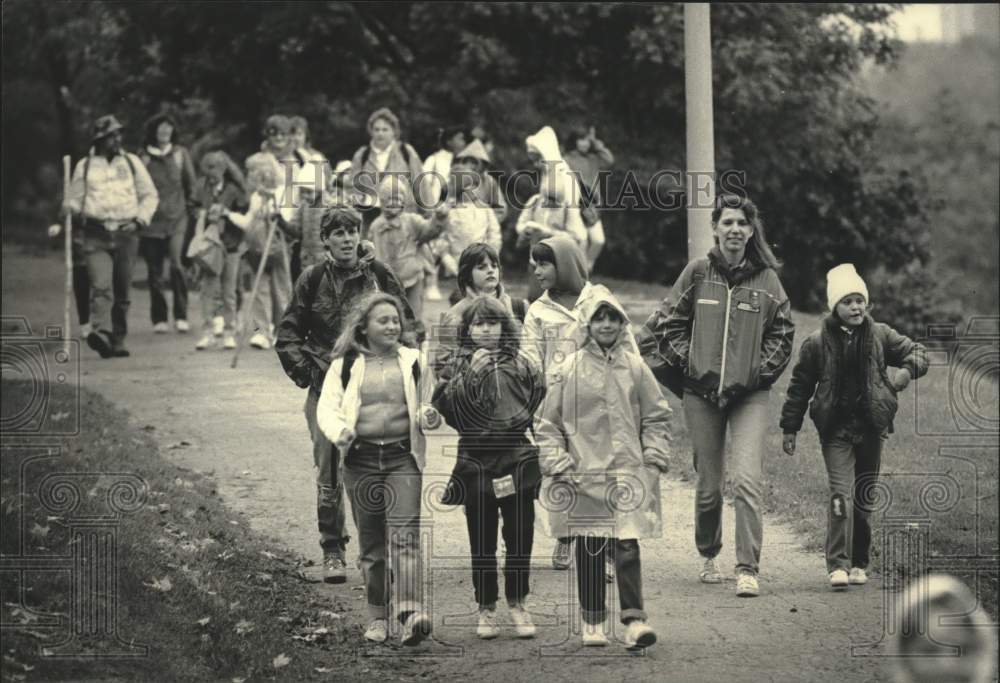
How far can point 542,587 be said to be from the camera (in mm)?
8781

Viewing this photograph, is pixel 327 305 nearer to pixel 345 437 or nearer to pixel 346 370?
pixel 346 370

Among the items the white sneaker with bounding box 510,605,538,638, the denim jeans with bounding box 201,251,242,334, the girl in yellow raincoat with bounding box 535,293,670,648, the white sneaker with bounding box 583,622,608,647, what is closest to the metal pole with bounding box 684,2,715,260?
the girl in yellow raincoat with bounding box 535,293,670,648

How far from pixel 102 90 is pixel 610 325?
20.6 meters

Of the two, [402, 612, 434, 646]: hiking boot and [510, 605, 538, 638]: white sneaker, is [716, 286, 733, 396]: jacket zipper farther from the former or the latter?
[402, 612, 434, 646]: hiking boot

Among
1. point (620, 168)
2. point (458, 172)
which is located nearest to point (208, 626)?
point (458, 172)

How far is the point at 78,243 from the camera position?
15.7 m

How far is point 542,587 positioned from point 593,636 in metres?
1.18

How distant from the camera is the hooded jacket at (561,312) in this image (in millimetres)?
8234

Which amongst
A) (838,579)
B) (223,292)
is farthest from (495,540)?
(223,292)

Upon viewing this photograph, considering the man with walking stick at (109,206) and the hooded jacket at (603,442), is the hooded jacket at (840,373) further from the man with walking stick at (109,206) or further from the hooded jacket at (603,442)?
the man with walking stick at (109,206)

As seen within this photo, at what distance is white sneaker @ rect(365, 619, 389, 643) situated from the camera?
25.4 ft

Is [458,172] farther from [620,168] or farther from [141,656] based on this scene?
[620,168]

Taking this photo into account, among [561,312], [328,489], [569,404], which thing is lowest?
[328,489]

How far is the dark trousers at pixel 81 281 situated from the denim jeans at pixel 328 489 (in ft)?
24.1
